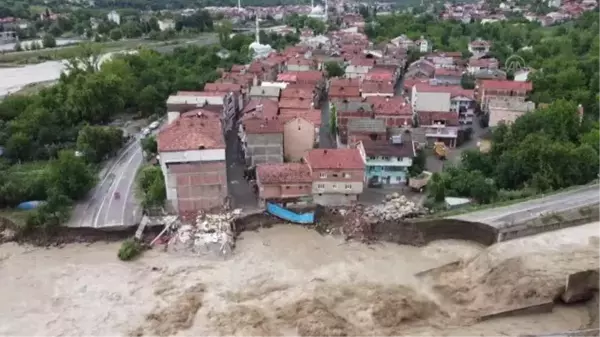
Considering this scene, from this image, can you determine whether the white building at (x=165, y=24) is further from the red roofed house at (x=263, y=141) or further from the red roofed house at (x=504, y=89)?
the red roofed house at (x=263, y=141)

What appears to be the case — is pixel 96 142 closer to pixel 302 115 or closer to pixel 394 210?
pixel 302 115

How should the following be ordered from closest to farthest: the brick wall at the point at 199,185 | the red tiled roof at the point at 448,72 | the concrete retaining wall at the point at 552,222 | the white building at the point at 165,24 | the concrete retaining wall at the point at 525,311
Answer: the concrete retaining wall at the point at 525,311, the concrete retaining wall at the point at 552,222, the brick wall at the point at 199,185, the red tiled roof at the point at 448,72, the white building at the point at 165,24

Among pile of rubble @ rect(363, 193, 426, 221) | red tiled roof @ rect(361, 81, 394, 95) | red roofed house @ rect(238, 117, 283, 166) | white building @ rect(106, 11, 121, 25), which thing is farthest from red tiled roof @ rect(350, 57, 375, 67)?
white building @ rect(106, 11, 121, 25)

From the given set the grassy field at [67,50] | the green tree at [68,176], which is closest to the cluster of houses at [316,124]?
the green tree at [68,176]

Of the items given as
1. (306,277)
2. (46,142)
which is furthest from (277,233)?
(46,142)

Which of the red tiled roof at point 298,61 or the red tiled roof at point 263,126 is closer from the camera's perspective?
the red tiled roof at point 263,126

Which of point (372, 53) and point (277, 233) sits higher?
point (372, 53)

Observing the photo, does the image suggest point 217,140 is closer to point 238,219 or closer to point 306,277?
point 238,219
